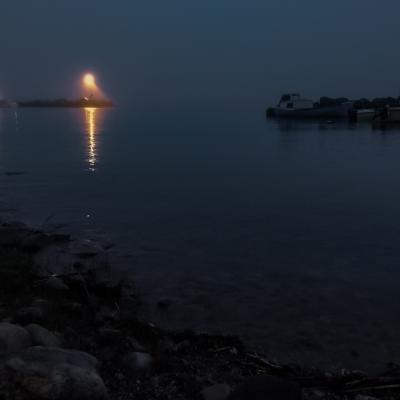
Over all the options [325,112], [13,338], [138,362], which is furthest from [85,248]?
[325,112]

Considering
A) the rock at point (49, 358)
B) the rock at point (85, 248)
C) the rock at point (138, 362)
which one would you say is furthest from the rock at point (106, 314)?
the rock at point (85, 248)

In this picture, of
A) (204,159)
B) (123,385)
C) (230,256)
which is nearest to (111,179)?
(204,159)

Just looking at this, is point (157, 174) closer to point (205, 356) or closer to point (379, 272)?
point (379, 272)

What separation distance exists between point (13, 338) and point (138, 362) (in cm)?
165

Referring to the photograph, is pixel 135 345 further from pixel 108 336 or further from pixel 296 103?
pixel 296 103

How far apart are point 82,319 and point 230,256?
592 centimetres

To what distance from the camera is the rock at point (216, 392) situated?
625cm

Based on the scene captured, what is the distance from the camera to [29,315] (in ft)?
27.2

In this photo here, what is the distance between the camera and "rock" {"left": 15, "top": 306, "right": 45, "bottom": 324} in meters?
8.13

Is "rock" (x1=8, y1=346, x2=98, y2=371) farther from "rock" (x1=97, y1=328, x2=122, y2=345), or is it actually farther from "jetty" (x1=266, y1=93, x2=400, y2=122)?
"jetty" (x1=266, y1=93, x2=400, y2=122)

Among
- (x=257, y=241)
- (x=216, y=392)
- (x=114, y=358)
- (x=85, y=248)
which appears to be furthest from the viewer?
(x=257, y=241)

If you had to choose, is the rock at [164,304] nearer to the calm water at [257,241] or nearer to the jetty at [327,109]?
the calm water at [257,241]

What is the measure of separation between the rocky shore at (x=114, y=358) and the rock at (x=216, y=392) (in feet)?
0.04

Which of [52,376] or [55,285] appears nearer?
[52,376]
